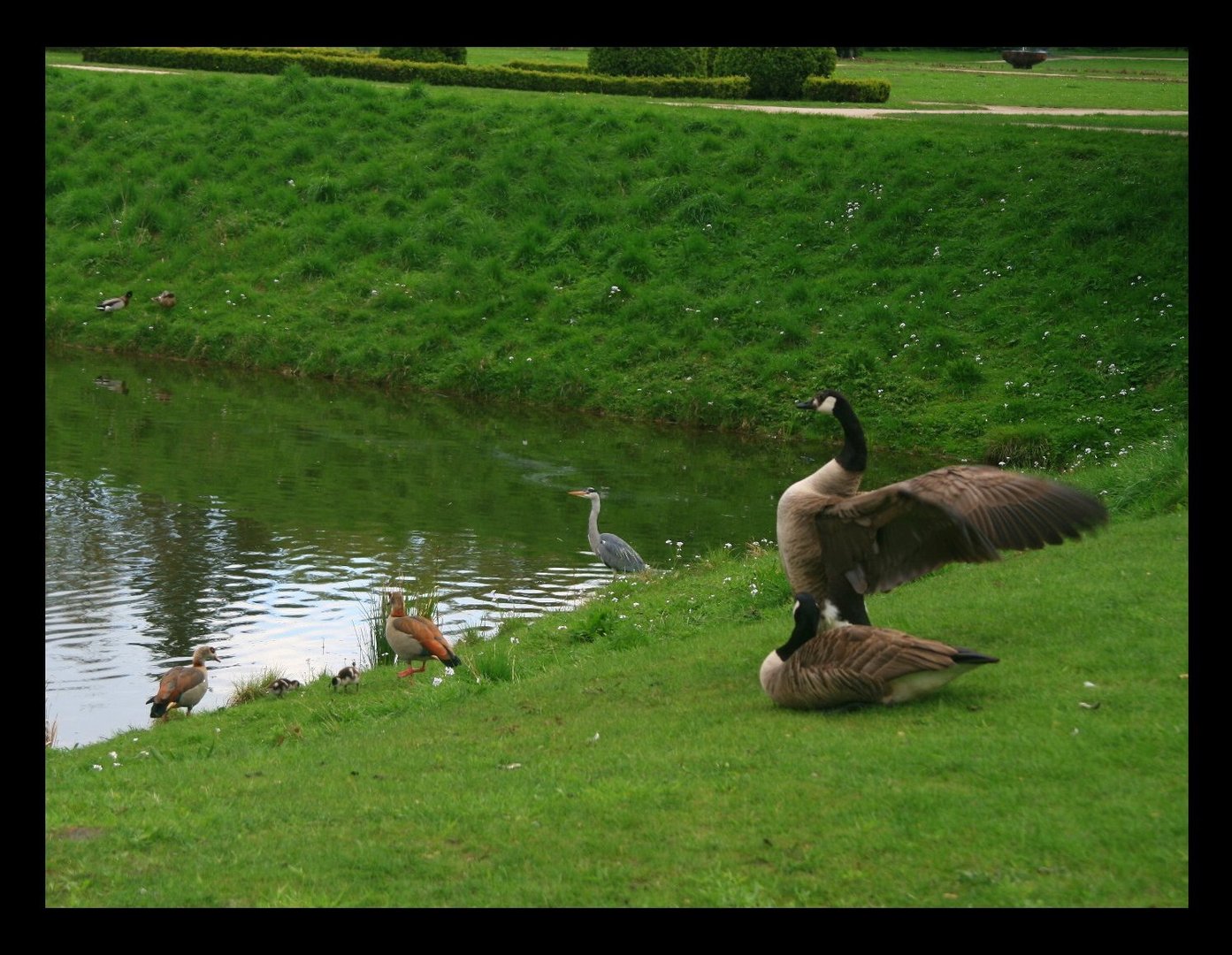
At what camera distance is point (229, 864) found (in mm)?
7371

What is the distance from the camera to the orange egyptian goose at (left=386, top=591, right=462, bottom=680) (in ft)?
43.3

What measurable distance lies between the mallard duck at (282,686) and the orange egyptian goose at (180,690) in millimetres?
600

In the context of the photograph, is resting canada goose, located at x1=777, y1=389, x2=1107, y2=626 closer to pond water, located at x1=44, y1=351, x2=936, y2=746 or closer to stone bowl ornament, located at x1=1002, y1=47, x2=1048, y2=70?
pond water, located at x1=44, y1=351, x2=936, y2=746

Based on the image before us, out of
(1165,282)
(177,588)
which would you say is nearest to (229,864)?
(177,588)

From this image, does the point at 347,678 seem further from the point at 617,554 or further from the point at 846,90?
the point at 846,90

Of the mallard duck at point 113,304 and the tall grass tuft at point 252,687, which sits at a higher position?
the mallard duck at point 113,304

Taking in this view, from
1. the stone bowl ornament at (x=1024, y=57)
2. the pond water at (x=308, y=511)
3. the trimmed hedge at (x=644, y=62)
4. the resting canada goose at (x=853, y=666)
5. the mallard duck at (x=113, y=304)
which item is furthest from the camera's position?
the stone bowl ornament at (x=1024, y=57)

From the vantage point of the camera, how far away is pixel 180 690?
41.8ft

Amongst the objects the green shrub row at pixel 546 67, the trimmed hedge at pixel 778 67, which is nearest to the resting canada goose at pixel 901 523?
the trimmed hedge at pixel 778 67

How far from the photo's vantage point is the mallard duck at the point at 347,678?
13102mm

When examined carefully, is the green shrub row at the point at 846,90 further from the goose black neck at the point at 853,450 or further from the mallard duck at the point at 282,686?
the goose black neck at the point at 853,450

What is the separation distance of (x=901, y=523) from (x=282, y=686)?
20.8 feet

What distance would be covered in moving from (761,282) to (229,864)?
25.3 m

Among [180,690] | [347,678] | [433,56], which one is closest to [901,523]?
[347,678]
